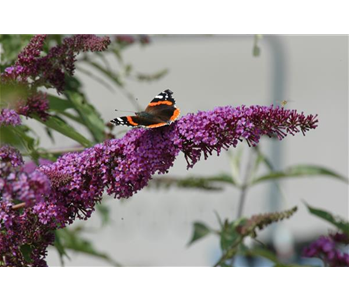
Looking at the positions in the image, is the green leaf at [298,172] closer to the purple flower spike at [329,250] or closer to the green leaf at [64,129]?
the purple flower spike at [329,250]

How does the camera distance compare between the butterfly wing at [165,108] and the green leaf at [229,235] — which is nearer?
the butterfly wing at [165,108]

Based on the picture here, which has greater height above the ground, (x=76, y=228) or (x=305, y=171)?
(x=305, y=171)

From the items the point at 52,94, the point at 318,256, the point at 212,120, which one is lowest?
the point at 318,256

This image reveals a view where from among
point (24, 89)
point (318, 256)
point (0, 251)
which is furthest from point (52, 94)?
point (318, 256)

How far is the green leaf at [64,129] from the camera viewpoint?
1.45 meters

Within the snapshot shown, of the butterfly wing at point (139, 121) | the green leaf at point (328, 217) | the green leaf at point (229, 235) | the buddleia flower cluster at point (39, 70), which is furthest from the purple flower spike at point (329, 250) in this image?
the buddleia flower cluster at point (39, 70)

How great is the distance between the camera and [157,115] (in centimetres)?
131

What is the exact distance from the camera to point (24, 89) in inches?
54.6

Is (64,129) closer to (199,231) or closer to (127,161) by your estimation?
(127,161)

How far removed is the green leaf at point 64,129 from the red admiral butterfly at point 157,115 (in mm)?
181

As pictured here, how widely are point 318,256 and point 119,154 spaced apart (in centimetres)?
69

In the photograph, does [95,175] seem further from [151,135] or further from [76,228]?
[76,228]

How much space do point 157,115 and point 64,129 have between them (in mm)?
265

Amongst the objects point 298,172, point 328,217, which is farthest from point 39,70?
point 298,172
